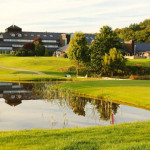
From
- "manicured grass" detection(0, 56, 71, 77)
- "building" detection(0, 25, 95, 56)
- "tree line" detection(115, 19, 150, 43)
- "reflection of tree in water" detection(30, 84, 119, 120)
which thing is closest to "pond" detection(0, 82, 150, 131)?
"reflection of tree in water" detection(30, 84, 119, 120)

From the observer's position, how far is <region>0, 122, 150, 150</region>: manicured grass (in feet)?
35.7

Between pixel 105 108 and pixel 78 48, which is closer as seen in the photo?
pixel 105 108

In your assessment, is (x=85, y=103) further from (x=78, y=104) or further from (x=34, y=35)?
(x=34, y=35)

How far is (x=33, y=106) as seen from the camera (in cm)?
2784

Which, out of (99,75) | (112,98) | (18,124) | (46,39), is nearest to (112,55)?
(99,75)

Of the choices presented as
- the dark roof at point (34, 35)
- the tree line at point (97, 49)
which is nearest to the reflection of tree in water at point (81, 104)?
the tree line at point (97, 49)

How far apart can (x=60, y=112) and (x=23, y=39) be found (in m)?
124

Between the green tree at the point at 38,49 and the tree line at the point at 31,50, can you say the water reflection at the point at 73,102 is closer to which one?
the tree line at the point at 31,50

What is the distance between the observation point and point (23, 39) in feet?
472

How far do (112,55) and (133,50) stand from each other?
57.0 meters

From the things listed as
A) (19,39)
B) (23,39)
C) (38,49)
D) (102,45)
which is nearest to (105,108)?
(102,45)

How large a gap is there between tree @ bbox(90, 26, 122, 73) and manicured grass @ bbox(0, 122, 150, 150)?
178ft

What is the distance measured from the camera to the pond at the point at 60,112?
66.0 feet

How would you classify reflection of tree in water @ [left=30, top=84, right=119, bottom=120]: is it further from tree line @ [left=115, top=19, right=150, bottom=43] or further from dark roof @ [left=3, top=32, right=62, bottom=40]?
tree line @ [left=115, top=19, right=150, bottom=43]
